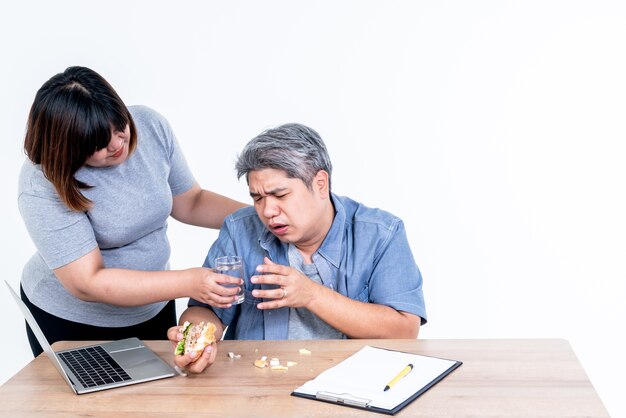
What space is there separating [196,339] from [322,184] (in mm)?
619

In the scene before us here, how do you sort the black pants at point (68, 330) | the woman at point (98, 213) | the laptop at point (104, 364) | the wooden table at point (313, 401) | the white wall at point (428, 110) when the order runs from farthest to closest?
the white wall at point (428, 110)
the black pants at point (68, 330)
the woman at point (98, 213)
the laptop at point (104, 364)
the wooden table at point (313, 401)

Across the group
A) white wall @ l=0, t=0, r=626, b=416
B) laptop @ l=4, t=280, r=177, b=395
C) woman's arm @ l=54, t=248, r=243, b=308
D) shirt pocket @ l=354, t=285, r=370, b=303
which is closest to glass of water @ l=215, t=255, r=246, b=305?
woman's arm @ l=54, t=248, r=243, b=308

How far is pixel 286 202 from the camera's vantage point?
7.56 ft

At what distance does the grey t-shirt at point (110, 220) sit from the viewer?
7.69 ft

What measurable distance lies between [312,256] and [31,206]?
844 mm

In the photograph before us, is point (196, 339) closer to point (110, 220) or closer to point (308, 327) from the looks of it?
point (308, 327)

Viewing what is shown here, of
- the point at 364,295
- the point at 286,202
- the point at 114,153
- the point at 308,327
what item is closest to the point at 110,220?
the point at 114,153

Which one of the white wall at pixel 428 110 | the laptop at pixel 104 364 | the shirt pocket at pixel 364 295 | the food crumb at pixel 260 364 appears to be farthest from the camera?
the white wall at pixel 428 110

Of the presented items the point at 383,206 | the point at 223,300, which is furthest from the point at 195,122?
the point at 223,300

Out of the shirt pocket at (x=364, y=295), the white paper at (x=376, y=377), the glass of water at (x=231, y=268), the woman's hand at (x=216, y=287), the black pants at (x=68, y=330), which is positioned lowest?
the black pants at (x=68, y=330)

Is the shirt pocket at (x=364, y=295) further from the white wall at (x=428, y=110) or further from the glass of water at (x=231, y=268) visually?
the white wall at (x=428, y=110)

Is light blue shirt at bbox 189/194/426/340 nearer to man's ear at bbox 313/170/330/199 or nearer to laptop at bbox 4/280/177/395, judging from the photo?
man's ear at bbox 313/170/330/199

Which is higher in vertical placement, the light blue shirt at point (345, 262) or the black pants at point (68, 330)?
the light blue shirt at point (345, 262)

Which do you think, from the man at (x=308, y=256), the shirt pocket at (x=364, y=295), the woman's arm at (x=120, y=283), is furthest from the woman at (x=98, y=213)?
the shirt pocket at (x=364, y=295)
